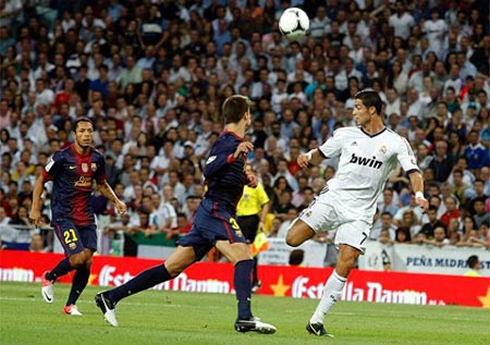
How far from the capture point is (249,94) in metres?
30.1

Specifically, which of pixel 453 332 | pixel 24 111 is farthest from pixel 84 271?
pixel 24 111

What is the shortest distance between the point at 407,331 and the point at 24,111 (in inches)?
805

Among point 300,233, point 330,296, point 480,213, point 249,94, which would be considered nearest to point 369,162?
point 300,233

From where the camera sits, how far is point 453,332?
1416 centimetres

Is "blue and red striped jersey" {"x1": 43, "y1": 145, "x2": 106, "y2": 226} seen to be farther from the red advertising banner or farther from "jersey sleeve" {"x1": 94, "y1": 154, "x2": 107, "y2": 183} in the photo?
the red advertising banner

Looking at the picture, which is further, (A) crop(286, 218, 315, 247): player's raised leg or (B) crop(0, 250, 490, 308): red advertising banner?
(B) crop(0, 250, 490, 308): red advertising banner

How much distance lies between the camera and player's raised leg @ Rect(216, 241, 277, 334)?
1232 cm

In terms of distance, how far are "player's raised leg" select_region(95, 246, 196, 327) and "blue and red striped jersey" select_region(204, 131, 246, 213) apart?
0.61m

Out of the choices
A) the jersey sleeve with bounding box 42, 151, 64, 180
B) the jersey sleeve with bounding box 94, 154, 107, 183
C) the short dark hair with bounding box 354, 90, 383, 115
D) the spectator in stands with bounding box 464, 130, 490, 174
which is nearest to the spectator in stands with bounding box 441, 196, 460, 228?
the spectator in stands with bounding box 464, 130, 490, 174

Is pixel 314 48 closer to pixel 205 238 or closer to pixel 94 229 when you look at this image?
pixel 94 229

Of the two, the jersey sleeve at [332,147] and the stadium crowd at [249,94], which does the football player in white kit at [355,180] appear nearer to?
the jersey sleeve at [332,147]

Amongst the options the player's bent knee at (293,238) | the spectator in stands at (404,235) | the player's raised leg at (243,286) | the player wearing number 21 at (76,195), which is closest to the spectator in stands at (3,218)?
the spectator in stands at (404,235)

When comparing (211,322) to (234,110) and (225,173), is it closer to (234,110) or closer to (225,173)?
(225,173)

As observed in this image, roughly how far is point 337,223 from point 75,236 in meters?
3.90
